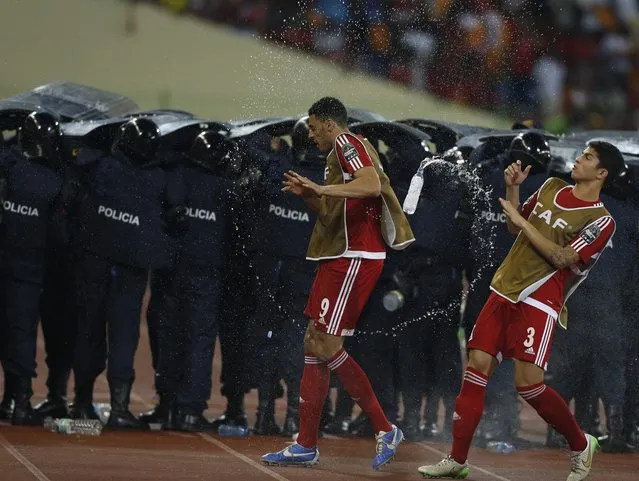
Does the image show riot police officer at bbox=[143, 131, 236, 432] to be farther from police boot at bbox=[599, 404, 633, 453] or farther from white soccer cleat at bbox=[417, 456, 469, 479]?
police boot at bbox=[599, 404, 633, 453]

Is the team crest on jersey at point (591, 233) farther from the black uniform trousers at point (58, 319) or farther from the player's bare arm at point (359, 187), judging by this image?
the black uniform trousers at point (58, 319)

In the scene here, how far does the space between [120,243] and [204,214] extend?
579 mm

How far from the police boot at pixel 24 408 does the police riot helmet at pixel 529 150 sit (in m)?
3.47

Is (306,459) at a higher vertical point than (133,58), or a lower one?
lower

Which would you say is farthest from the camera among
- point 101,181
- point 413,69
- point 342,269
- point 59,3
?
point 413,69

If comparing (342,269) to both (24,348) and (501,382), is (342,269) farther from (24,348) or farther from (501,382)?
(24,348)

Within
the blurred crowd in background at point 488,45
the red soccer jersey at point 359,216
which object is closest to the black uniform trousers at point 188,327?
the red soccer jersey at point 359,216

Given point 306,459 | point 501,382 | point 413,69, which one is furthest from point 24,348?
point 413,69

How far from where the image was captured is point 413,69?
17.6 metres

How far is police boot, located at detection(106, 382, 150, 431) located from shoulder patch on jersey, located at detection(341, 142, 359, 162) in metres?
2.64

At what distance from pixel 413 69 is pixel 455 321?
855 centimetres

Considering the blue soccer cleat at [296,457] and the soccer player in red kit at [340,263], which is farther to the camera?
the blue soccer cleat at [296,457]

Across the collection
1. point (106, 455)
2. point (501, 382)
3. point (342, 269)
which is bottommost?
point (106, 455)

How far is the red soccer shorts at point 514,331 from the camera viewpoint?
7.38 m
